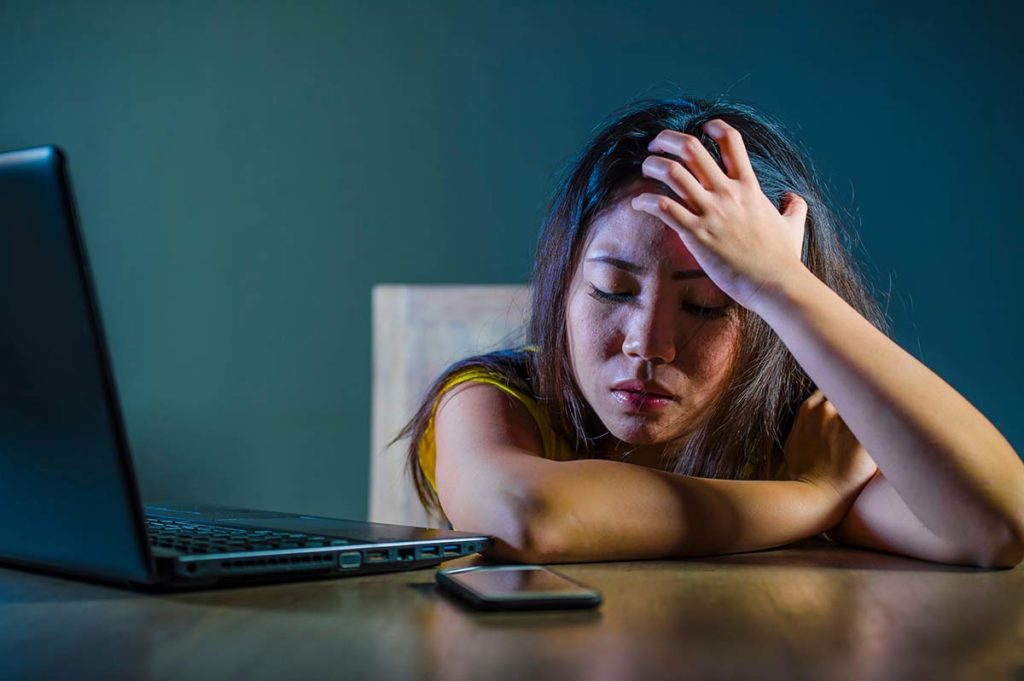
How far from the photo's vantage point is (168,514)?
938mm

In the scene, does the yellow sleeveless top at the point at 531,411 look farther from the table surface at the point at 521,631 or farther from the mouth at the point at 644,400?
the table surface at the point at 521,631

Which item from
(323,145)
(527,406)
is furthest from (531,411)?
(323,145)

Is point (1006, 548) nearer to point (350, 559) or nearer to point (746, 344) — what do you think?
point (746, 344)

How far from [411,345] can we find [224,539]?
1.78m

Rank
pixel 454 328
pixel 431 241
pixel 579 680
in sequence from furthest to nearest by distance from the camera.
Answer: pixel 431 241
pixel 454 328
pixel 579 680

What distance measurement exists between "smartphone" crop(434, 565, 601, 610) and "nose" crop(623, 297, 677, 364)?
369 mm

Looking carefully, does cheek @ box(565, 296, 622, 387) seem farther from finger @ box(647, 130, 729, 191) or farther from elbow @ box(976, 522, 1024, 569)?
elbow @ box(976, 522, 1024, 569)

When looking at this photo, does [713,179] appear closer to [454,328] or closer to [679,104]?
[679,104]

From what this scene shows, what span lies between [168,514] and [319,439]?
67.1 inches

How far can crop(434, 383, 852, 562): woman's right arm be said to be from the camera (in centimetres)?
79

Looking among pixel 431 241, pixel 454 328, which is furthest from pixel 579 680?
pixel 431 241

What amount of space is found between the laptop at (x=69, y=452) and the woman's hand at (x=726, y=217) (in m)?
0.40

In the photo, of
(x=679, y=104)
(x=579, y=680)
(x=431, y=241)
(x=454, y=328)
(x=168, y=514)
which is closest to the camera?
(x=579, y=680)

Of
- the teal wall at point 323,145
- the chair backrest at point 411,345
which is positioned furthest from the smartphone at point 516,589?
the teal wall at point 323,145
